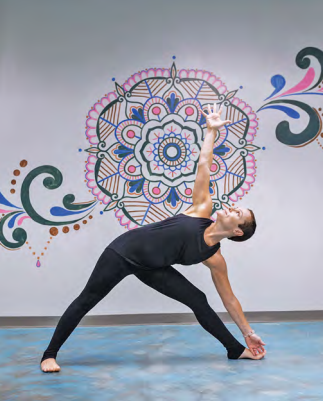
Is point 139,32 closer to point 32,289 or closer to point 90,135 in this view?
point 90,135

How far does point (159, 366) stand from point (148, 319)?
136 centimetres

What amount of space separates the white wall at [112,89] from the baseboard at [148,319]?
0.06 meters

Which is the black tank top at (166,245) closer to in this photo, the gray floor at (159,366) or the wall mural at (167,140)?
the gray floor at (159,366)

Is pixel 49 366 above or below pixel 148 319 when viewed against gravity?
above

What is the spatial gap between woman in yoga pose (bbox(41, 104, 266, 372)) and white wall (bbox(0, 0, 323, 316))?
1326 mm

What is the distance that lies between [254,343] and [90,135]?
7.45 feet

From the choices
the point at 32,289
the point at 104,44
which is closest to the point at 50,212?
the point at 32,289

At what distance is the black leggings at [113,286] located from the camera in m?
3.60

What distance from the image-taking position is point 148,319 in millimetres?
4973

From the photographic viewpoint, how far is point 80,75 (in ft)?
16.7

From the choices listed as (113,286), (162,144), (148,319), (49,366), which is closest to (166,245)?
(113,286)

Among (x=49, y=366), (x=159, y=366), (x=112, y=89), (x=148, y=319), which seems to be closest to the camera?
(x=49, y=366)

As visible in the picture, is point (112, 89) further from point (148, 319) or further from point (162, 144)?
point (148, 319)

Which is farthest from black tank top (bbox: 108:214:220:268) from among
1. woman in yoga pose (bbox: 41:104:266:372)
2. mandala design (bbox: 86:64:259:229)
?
mandala design (bbox: 86:64:259:229)
